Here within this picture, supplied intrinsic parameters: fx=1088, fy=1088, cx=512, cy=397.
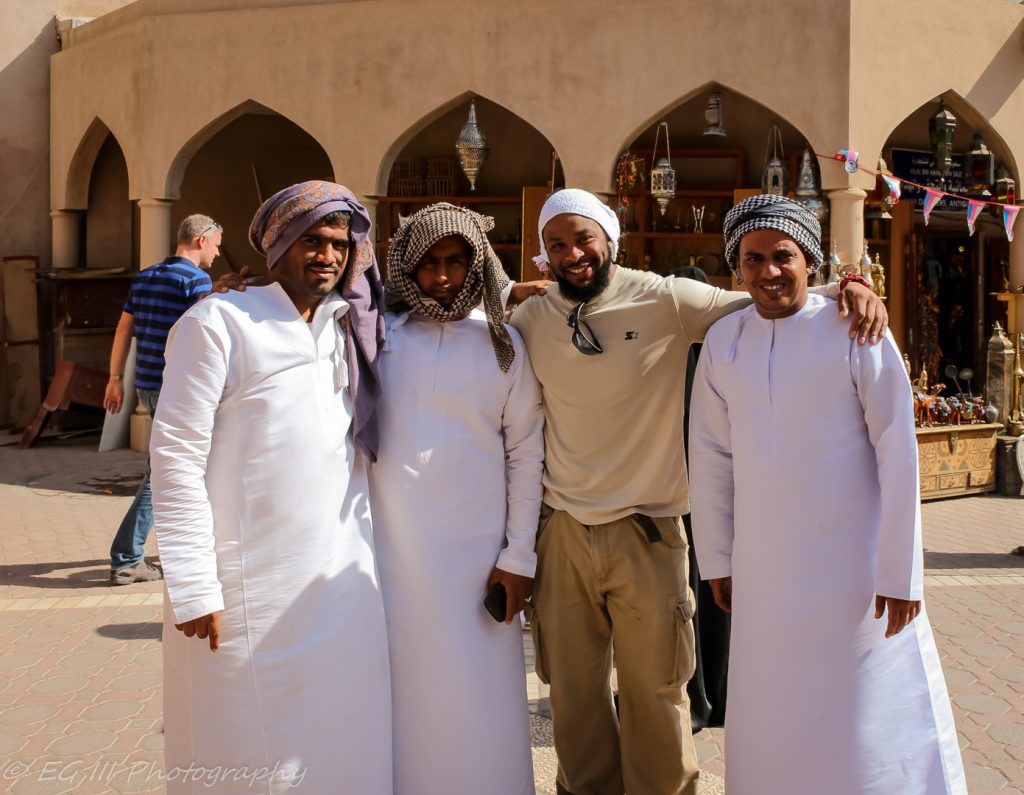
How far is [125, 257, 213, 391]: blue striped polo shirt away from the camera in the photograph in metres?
5.55

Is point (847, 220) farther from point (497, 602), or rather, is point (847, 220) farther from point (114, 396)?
point (497, 602)

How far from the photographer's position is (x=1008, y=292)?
9578mm

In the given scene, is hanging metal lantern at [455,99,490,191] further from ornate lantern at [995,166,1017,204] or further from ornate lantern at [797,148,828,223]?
ornate lantern at [995,166,1017,204]

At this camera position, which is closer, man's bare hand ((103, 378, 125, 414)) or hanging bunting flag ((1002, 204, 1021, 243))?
man's bare hand ((103, 378, 125, 414))

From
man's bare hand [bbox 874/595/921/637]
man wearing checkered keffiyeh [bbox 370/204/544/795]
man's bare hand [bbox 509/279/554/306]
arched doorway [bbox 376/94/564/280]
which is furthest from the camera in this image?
arched doorway [bbox 376/94/564/280]

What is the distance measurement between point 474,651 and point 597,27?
7107 mm

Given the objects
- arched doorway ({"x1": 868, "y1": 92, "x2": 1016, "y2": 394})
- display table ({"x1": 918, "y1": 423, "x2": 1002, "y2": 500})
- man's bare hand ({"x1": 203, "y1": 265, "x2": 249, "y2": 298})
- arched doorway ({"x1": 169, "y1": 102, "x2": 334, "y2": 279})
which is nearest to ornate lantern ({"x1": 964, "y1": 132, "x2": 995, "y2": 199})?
arched doorway ({"x1": 868, "y1": 92, "x2": 1016, "y2": 394})

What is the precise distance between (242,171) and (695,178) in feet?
17.7

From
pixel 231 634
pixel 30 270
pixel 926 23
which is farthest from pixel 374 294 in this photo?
pixel 30 270

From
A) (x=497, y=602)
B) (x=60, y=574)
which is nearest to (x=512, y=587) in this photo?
(x=497, y=602)

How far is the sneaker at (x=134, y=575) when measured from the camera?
573 cm

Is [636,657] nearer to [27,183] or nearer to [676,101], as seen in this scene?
[676,101]

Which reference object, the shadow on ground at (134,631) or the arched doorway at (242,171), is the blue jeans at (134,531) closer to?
the shadow on ground at (134,631)

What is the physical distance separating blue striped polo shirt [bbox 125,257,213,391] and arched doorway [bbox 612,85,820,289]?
5.56m
